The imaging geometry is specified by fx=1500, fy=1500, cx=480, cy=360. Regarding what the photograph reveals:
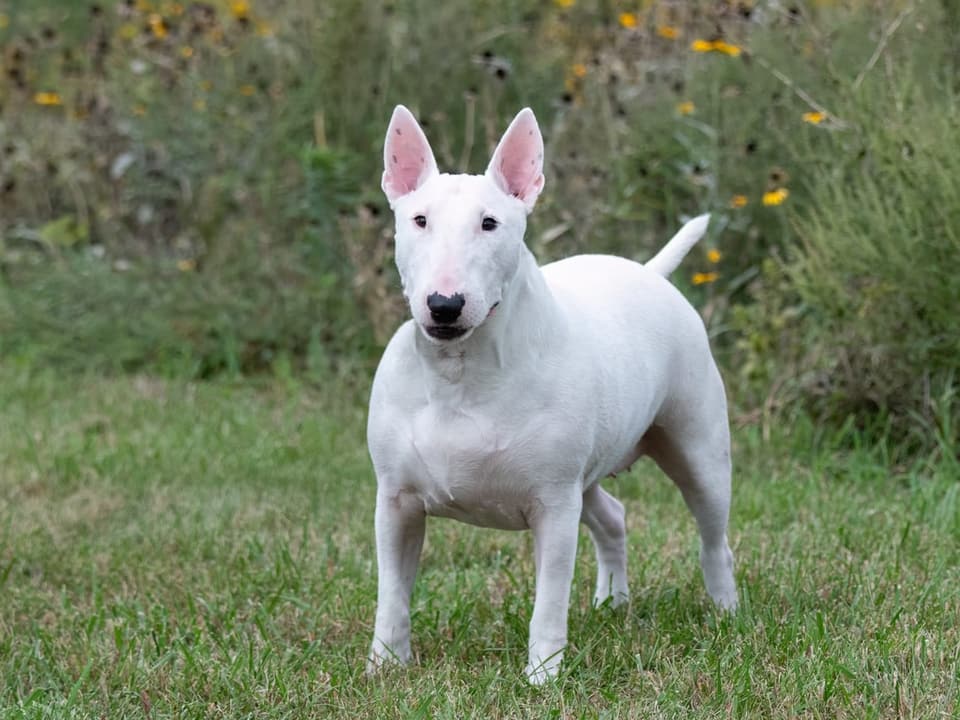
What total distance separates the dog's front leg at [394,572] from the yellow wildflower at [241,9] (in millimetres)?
4823

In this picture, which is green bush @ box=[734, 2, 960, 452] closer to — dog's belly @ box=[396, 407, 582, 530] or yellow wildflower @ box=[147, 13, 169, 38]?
dog's belly @ box=[396, 407, 582, 530]

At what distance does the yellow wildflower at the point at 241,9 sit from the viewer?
811cm

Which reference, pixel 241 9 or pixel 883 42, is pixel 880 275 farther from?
pixel 241 9

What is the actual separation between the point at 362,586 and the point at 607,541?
2.36ft

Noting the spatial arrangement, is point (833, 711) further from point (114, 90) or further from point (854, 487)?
point (114, 90)

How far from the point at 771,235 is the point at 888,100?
3.37 feet

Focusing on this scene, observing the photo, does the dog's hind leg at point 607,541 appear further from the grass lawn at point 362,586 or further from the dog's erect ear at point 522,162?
the dog's erect ear at point 522,162

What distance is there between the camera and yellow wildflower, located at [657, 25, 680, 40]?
25.1 ft

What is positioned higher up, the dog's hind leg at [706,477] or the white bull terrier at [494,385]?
the white bull terrier at [494,385]

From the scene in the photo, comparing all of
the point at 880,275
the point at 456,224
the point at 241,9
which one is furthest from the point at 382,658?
the point at 241,9

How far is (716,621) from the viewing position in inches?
152

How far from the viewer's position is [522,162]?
11.2ft

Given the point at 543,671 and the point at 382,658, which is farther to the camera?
the point at 382,658

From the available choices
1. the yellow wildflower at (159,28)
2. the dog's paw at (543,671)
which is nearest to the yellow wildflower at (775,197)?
the dog's paw at (543,671)
